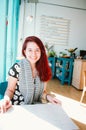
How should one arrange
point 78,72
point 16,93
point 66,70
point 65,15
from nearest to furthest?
1. point 16,93
2. point 78,72
3. point 66,70
4. point 65,15

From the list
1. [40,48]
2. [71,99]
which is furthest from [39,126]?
[71,99]

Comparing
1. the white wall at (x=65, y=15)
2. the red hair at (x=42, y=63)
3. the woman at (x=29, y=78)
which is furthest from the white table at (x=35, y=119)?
the white wall at (x=65, y=15)

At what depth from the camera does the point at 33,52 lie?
1.48m

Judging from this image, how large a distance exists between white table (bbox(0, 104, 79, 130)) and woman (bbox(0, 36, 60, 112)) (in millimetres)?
367

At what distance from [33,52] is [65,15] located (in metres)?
4.75

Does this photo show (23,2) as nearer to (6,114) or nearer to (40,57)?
(40,57)

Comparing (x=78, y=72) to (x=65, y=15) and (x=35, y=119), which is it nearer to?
(x=65, y=15)

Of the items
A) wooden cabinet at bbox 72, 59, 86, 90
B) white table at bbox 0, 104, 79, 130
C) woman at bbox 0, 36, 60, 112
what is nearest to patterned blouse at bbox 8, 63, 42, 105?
woman at bbox 0, 36, 60, 112

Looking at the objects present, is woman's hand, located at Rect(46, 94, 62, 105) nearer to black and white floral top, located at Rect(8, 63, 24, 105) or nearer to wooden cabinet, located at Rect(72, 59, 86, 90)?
black and white floral top, located at Rect(8, 63, 24, 105)

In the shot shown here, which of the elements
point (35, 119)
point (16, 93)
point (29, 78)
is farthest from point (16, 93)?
point (35, 119)

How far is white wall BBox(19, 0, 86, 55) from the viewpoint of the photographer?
5.66 m

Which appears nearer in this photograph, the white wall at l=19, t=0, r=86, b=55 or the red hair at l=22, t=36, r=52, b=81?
the red hair at l=22, t=36, r=52, b=81

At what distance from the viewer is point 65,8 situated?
582 cm

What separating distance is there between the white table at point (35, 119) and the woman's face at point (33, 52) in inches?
21.6
